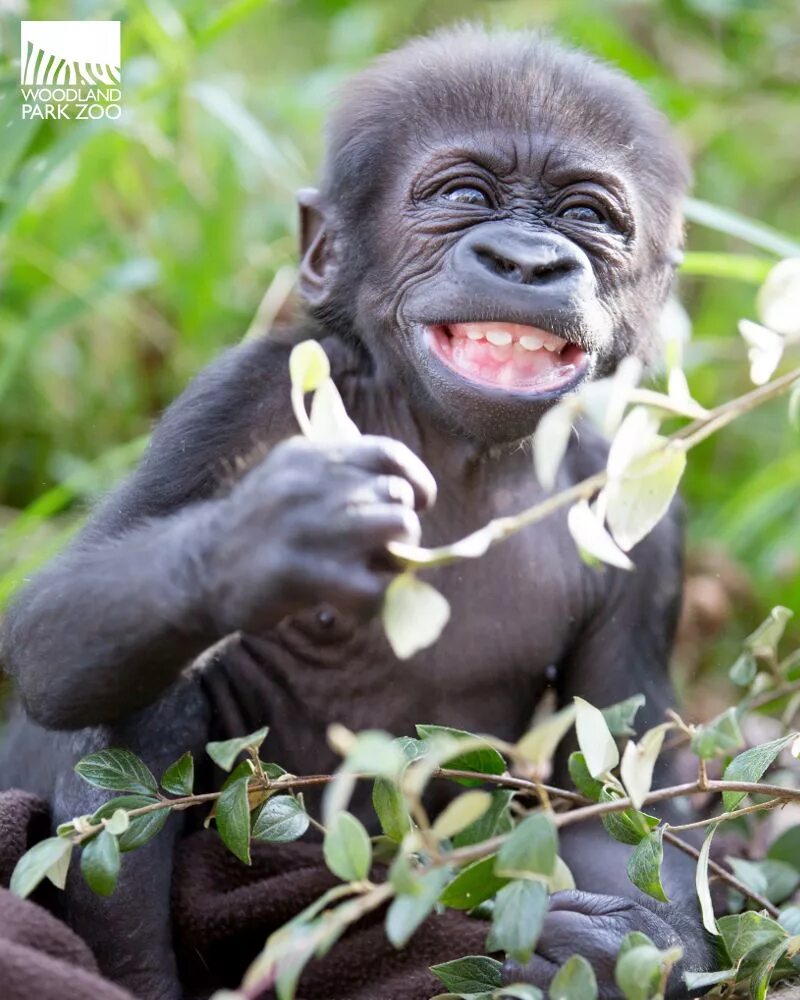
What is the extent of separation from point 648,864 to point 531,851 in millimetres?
361

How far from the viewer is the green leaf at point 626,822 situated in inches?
73.1

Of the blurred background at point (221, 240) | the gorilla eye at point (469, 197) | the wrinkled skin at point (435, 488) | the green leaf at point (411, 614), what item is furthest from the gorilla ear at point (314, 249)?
the green leaf at point (411, 614)

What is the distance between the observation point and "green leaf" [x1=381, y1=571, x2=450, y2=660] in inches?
58.6

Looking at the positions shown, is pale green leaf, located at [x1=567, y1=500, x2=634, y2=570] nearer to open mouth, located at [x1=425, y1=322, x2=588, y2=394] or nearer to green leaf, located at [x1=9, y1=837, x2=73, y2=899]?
open mouth, located at [x1=425, y1=322, x2=588, y2=394]

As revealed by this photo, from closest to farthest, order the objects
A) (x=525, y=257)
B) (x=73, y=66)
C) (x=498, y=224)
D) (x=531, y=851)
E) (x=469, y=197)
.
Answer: (x=531, y=851) → (x=525, y=257) → (x=498, y=224) → (x=469, y=197) → (x=73, y=66)

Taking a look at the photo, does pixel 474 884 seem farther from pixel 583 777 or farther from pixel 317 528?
pixel 317 528

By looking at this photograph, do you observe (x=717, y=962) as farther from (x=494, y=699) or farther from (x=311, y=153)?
(x=311, y=153)

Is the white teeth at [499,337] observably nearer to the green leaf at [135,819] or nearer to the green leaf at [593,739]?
the green leaf at [593,739]

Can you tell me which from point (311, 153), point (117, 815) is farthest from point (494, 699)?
point (311, 153)

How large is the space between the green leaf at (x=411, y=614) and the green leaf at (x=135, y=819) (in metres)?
0.61

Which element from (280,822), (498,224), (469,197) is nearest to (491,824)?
(280,822)

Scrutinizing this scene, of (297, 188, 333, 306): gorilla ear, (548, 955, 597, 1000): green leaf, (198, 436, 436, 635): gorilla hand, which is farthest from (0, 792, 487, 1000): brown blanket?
(297, 188, 333, 306): gorilla ear

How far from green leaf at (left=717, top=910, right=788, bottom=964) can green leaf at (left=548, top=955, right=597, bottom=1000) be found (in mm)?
394

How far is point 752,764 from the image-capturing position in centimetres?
195
